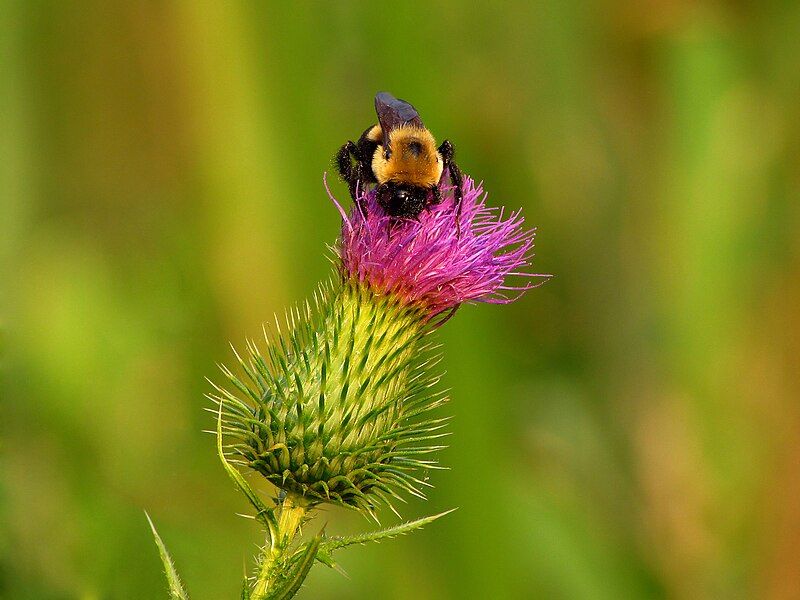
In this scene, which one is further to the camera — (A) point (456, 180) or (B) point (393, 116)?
(A) point (456, 180)

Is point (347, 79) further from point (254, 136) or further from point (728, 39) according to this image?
point (728, 39)

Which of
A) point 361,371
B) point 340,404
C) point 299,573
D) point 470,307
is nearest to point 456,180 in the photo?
point 470,307

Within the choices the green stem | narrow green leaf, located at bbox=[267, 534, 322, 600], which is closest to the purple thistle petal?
the green stem

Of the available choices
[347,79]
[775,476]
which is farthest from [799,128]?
[347,79]

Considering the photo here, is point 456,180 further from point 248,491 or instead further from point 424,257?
point 248,491

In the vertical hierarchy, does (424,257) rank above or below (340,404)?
above

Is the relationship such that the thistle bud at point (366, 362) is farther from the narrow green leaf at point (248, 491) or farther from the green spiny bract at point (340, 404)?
the narrow green leaf at point (248, 491)
